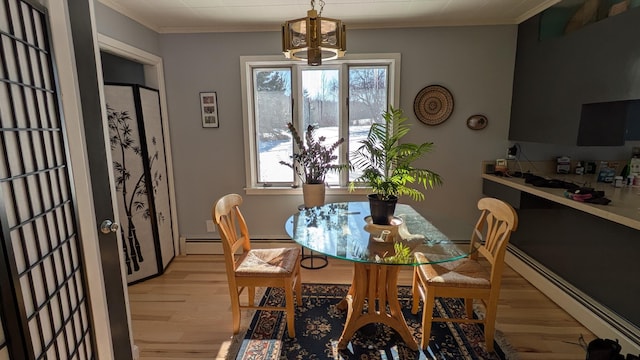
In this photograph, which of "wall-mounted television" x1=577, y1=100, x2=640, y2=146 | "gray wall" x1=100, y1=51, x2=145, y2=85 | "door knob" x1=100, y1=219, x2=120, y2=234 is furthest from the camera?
"gray wall" x1=100, y1=51, x2=145, y2=85

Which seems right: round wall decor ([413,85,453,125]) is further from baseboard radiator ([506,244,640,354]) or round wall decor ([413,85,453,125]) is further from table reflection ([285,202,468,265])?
baseboard radiator ([506,244,640,354])

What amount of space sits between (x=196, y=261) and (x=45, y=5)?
2.58 m

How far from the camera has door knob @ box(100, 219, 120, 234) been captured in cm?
143

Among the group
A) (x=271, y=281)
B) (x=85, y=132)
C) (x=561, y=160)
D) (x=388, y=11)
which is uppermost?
(x=388, y=11)

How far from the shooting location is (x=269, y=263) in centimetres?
211

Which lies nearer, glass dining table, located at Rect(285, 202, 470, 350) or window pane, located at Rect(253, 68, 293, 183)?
glass dining table, located at Rect(285, 202, 470, 350)

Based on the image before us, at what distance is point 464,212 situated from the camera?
3.28m

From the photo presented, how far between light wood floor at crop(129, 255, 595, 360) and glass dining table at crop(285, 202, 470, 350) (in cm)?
78

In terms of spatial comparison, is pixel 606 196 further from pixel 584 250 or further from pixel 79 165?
pixel 79 165

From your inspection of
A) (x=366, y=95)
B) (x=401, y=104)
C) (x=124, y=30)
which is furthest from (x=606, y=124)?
→ (x=124, y=30)

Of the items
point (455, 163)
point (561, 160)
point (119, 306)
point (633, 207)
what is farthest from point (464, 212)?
point (119, 306)

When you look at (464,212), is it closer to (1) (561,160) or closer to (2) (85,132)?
(1) (561,160)

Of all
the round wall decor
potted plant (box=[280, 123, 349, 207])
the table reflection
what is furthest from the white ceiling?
the table reflection

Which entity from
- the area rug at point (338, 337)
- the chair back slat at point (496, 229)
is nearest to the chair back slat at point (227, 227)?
the area rug at point (338, 337)
